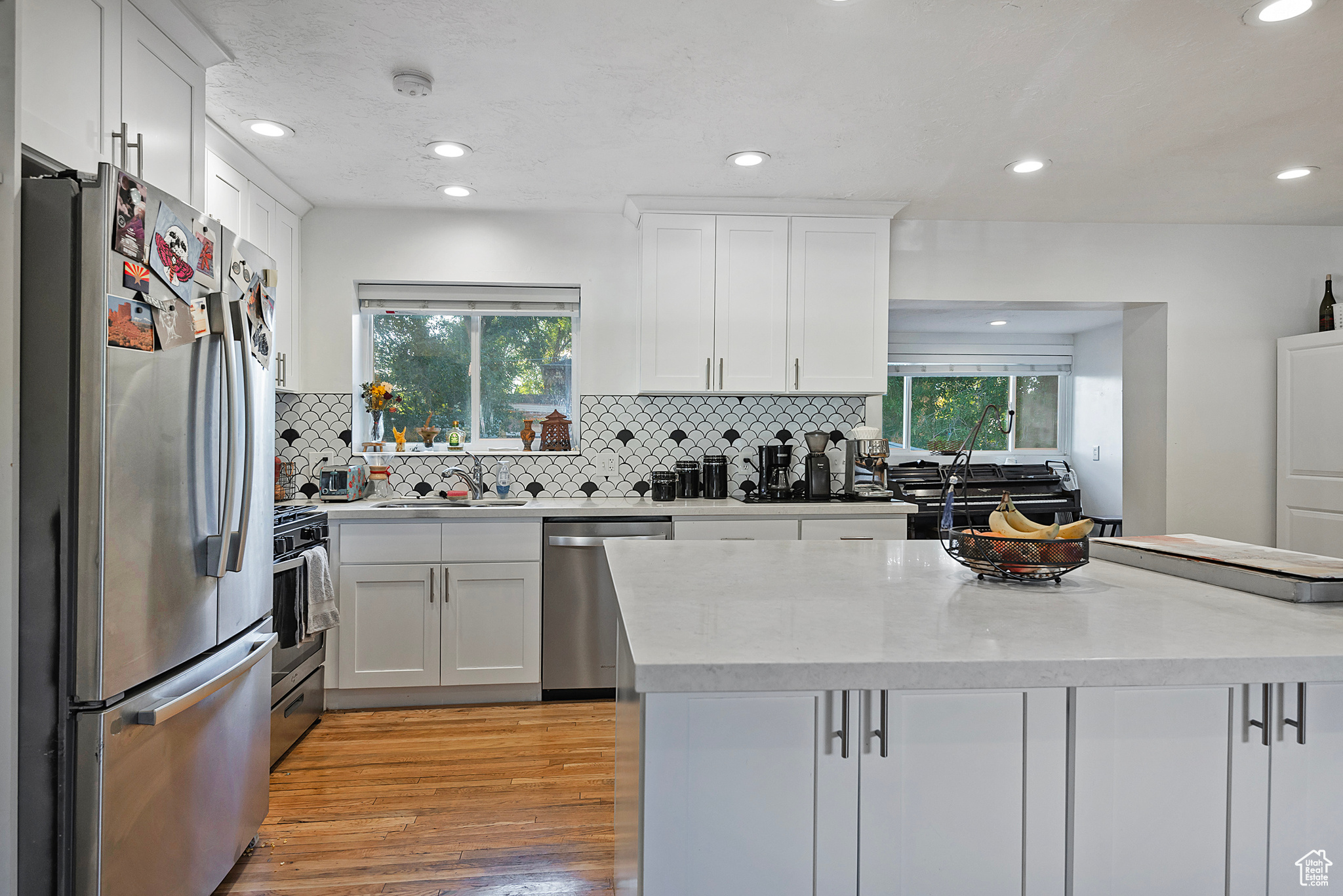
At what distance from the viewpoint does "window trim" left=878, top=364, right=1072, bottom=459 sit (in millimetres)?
6457

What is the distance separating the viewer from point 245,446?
1.73 m

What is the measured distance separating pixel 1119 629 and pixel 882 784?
44 cm

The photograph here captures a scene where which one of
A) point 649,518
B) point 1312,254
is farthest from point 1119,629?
point 1312,254

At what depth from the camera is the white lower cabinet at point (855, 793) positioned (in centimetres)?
97

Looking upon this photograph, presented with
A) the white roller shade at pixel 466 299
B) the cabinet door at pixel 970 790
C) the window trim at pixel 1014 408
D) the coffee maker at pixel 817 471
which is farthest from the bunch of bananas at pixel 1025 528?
the window trim at pixel 1014 408

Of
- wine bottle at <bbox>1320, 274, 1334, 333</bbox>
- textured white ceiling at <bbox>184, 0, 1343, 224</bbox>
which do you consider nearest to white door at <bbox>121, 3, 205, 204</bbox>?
textured white ceiling at <bbox>184, 0, 1343, 224</bbox>

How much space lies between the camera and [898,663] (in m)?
0.94

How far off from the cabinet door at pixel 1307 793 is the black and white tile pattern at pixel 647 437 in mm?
2831

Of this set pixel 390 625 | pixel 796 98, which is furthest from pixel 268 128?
pixel 390 625

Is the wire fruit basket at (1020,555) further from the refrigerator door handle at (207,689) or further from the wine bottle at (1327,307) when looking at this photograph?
the wine bottle at (1327,307)

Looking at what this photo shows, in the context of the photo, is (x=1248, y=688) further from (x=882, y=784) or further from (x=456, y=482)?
(x=456, y=482)

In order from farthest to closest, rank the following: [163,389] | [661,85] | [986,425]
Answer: [986,425], [661,85], [163,389]

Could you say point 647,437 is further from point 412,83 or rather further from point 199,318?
point 199,318

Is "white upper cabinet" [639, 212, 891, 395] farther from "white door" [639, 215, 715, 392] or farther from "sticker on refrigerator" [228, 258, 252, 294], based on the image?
"sticker on refrigerator" [228, 258, 252, 294]
